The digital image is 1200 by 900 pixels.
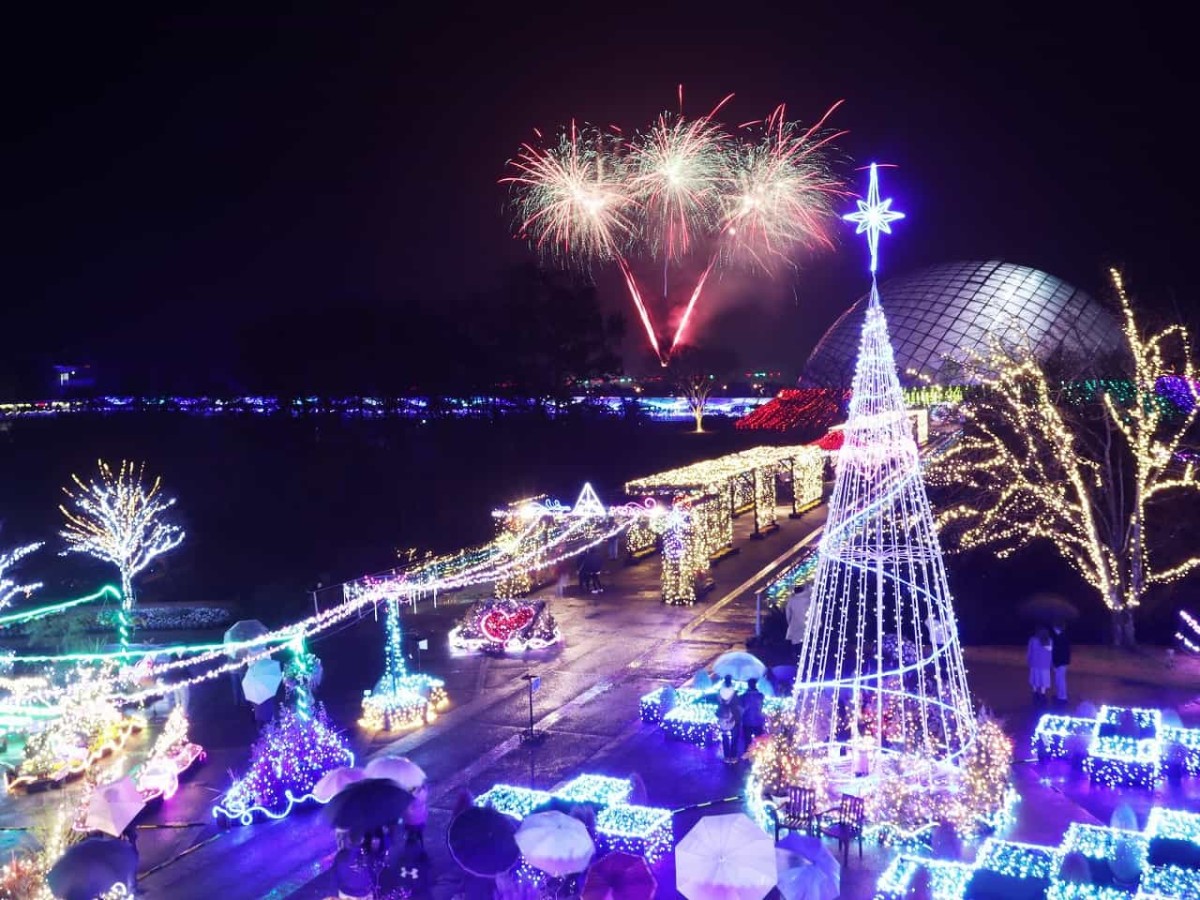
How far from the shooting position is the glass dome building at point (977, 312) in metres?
49.9

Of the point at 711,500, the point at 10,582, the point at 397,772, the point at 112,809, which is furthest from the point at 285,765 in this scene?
the point at 711,500

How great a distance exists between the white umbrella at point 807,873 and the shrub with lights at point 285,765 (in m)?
5.38

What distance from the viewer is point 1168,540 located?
1702 centimetres

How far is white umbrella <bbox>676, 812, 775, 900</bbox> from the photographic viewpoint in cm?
653

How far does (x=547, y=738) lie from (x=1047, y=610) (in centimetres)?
761

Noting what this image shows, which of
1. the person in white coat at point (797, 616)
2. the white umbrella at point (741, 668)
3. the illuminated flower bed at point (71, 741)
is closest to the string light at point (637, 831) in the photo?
the white umbrella at point (741, 668)

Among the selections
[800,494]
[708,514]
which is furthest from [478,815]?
[800,494]

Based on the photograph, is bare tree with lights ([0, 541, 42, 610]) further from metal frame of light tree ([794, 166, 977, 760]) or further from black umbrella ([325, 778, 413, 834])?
metal frame of light tree ([794, 166, 977, 760])

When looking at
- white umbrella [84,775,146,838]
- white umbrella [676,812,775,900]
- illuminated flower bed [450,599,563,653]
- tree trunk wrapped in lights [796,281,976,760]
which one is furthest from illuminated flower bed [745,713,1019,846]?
illuminated flower bed [450,599,563,653]

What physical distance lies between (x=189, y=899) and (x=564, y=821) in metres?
3.74

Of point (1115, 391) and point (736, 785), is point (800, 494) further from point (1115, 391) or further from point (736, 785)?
point (736, 785)

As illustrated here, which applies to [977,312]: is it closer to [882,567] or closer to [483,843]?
[882,567]

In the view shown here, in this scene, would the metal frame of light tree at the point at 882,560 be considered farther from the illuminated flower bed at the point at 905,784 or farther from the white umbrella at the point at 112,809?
the white umbrella at the point at 112,809

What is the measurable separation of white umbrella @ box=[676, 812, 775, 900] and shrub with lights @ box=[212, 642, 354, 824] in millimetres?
5050
